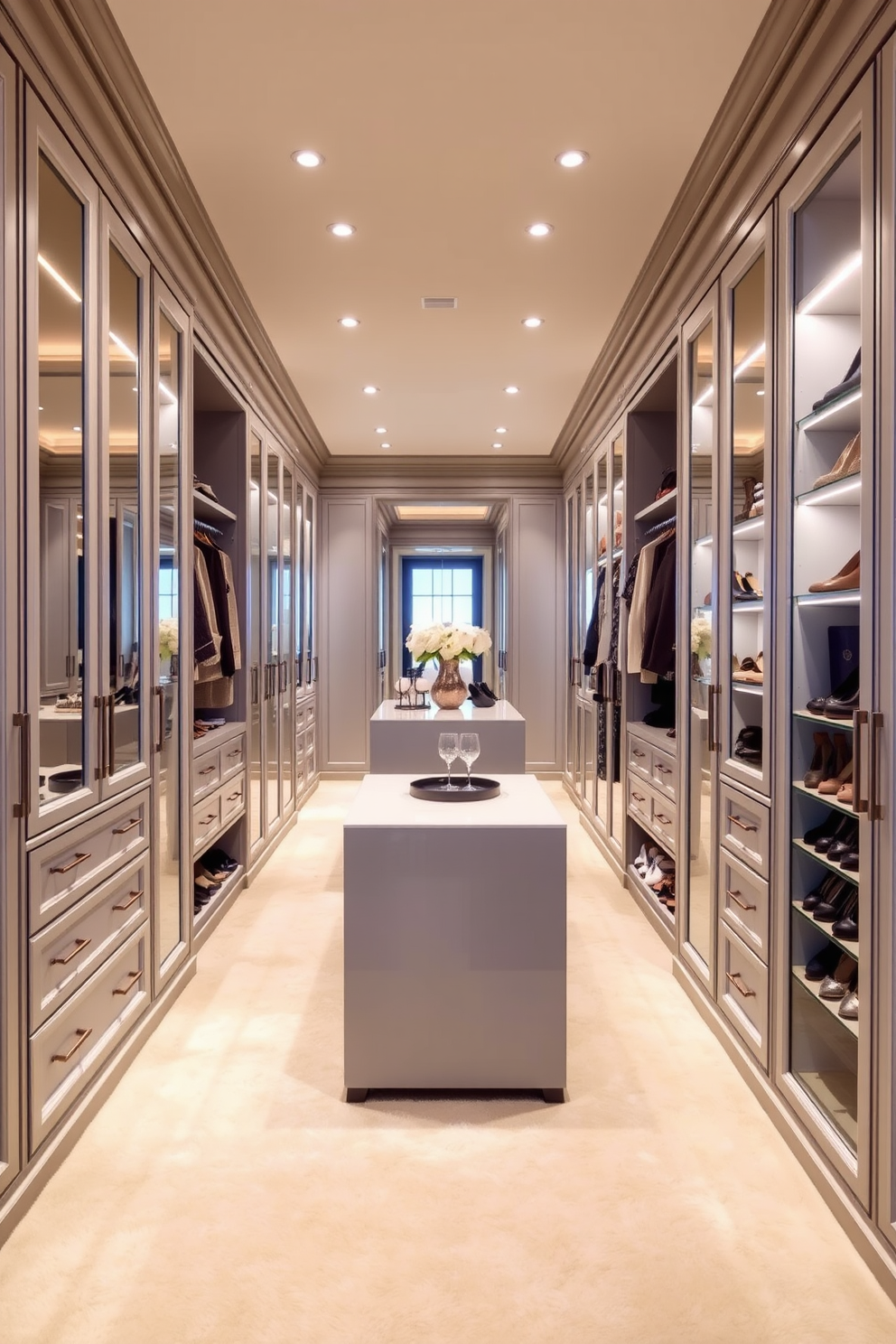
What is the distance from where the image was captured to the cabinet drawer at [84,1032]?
1.94 m

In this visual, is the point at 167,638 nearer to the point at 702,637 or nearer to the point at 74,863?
the point at 74,863

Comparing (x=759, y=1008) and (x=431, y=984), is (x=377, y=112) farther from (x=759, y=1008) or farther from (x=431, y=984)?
(x=759, y=1008)

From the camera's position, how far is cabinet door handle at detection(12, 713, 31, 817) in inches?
70.5

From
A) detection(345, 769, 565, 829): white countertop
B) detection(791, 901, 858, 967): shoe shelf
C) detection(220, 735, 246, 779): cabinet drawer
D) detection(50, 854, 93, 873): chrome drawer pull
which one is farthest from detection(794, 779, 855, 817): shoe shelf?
detection(220, 735, 246, 779): cabinet drawer

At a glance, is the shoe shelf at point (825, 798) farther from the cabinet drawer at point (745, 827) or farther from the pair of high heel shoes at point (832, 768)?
the cabinet drawer at point (745, 827)

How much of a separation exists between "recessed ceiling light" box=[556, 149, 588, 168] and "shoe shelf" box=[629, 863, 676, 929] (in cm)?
272

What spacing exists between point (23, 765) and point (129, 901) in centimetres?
88

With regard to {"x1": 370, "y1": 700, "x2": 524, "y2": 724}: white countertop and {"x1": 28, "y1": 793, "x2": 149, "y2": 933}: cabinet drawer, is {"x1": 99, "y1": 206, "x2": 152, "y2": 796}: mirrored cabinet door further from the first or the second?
{"x1": 370, "y1": 700, "x2": 524, "y2": 724}: white countertop

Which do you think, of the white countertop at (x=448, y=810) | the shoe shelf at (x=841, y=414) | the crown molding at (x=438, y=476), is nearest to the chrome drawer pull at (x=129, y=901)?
the white countertop at (x=448, y=810)

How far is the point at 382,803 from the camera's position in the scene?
248 cm

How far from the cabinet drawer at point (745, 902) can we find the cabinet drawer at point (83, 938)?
1761 mm

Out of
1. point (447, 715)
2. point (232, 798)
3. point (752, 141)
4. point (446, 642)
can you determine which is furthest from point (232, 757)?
point (752, 141)

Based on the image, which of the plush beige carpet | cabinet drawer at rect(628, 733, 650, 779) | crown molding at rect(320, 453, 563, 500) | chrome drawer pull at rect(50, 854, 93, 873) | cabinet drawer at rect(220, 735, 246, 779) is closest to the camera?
the plush beige carpet

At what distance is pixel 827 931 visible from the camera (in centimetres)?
199
